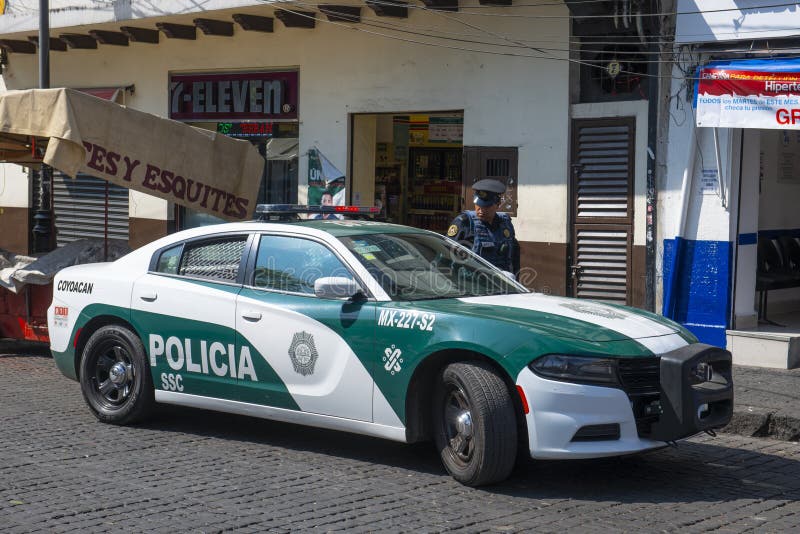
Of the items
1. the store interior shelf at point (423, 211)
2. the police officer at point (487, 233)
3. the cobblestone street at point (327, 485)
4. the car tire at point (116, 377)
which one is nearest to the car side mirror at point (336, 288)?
the cobblestone street at point (327, 485)

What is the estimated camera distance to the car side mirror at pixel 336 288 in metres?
6.72

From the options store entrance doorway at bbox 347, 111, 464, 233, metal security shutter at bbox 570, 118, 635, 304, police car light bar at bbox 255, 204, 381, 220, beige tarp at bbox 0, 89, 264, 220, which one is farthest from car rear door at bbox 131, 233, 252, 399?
store entrance doorway at bbox 347, 111, 464, 233

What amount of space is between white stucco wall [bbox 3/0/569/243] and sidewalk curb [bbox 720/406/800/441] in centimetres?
477

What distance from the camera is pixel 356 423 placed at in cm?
667

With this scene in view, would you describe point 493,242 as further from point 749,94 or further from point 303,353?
point 749,94

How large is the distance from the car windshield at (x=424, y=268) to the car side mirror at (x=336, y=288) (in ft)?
0.56

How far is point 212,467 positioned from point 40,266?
4.90 m

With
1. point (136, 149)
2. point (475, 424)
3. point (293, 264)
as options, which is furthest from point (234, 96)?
point (475, 424)

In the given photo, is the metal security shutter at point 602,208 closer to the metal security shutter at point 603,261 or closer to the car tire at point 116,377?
the metal security shutter at point 603,261

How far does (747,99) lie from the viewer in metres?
10.6

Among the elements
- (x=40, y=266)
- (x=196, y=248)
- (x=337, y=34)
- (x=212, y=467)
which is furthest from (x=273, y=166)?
(x=212, y=467)

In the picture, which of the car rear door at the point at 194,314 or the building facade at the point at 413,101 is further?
the building facade at the point at 413,101

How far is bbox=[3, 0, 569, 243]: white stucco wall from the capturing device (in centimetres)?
1286

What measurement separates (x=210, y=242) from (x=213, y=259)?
0.49ft
